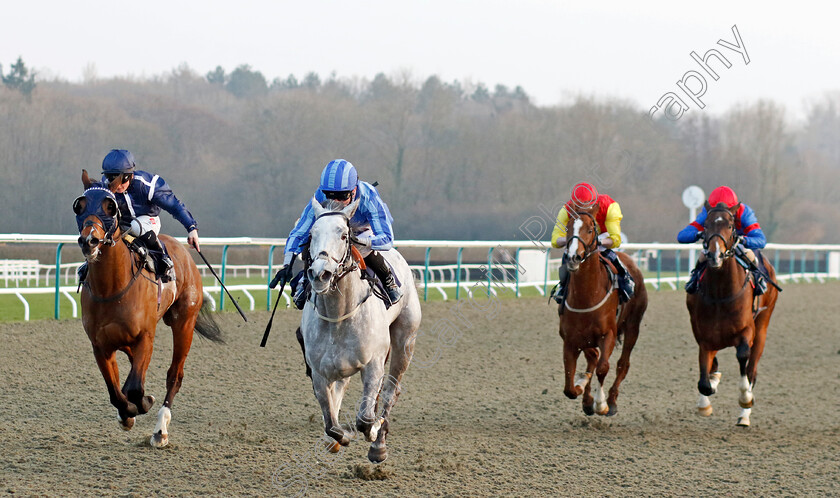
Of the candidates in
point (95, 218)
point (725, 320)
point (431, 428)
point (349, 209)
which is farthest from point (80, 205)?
point (725, 320)

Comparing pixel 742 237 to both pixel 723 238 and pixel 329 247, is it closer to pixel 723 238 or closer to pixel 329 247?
pixel 723 238

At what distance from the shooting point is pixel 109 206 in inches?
182

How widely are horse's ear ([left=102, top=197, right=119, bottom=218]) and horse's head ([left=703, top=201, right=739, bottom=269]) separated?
12.9 ft

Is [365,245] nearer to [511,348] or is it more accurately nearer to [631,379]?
[631,379]

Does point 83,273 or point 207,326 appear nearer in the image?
point 83,273

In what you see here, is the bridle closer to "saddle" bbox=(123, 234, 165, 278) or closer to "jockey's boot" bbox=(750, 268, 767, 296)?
"jockey's boot" bbox=(750, 268, 767, 296)

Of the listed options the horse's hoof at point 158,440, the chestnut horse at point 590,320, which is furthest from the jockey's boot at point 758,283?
the horse's hoof at point 158,440

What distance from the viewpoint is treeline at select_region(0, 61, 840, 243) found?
3008 cm

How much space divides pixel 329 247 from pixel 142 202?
2178 mm

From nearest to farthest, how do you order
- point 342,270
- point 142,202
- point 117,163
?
point 342,270 < point 117,163 < point 142,202

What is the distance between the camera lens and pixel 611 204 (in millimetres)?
6547

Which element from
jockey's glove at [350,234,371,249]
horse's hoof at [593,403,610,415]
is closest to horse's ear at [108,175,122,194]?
jockey's glove at [350,234,371,249]

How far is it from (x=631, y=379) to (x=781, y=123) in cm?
3441

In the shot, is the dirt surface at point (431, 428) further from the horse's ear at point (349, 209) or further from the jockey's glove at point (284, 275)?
the horse's ear at point (349, 209)
